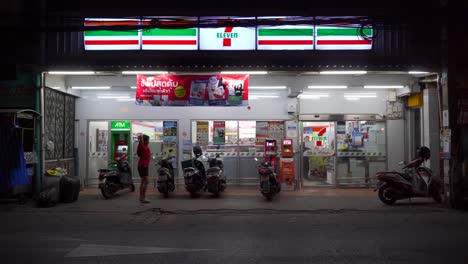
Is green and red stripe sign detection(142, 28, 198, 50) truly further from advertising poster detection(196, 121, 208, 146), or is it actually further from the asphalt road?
the asphalt road

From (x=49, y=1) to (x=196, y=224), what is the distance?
26.2 ft

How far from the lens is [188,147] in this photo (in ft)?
51.5

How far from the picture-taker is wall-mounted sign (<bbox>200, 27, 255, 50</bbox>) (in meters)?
12.1

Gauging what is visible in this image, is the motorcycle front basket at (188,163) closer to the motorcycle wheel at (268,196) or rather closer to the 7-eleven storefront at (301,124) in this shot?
the 7-eleven storefront at (301,124)

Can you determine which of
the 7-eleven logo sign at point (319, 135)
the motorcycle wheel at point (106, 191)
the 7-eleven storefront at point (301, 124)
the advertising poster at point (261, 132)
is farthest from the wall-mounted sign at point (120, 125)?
the 7-eleven logo sign at point (319, 135)

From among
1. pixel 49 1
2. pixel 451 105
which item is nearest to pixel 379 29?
pixel 451 105

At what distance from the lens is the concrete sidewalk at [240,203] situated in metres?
11.3

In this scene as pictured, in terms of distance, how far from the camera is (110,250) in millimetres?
7145

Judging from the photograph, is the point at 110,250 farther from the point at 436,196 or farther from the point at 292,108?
the point at 292,108

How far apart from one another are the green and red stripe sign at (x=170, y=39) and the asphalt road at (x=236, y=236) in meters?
4.71

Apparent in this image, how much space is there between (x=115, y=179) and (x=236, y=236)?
6.50m

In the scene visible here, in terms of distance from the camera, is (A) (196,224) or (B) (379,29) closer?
(A) (196,224)

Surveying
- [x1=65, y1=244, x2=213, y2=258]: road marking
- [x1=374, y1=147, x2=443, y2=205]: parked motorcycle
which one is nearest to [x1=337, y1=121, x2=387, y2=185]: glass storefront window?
[x1=374, y1=147, x2=443, y2=205]: parked motorcycle

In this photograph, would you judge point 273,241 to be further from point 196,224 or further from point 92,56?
point 92,56
